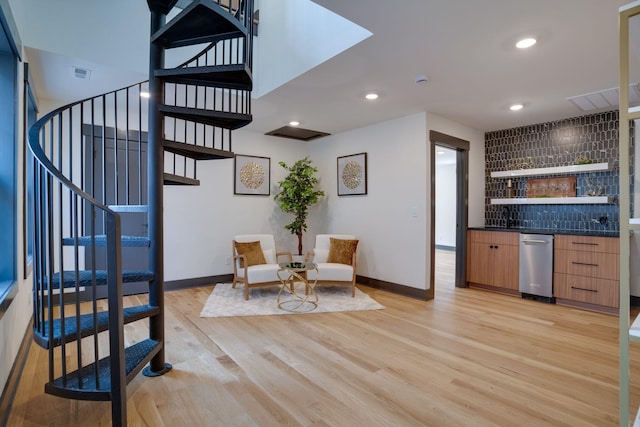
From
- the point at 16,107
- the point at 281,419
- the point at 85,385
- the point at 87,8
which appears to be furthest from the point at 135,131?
the point at 281,419

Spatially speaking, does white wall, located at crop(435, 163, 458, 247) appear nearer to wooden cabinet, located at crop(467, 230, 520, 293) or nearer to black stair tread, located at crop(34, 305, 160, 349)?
wooden cabinet, located at crop(467, 230, 520, 293)

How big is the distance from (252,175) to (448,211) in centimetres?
593

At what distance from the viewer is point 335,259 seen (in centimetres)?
488

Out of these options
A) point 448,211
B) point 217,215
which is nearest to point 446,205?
point 448,211

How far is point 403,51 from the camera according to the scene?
2.74 m

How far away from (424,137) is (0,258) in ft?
14.1

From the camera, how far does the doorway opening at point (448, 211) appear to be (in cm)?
445

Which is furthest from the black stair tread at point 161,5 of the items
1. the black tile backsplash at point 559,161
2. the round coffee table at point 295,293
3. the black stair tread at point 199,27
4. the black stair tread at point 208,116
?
the black tile backsplash at point 559,161

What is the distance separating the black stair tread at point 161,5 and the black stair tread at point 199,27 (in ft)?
0.67

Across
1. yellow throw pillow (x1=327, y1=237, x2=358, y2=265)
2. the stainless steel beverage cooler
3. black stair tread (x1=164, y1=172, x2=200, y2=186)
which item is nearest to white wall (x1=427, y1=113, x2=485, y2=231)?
the stainless steel beverage cooler

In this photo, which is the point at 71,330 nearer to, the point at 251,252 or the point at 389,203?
the point at 251,252

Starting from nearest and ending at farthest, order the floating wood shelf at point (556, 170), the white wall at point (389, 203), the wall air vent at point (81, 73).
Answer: the wall air vent at point (81, 73)
the floating wood shelf at point (556, 170)
the white wall at point (389, 203)

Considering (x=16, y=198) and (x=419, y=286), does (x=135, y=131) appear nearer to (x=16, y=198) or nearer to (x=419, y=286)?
(x=16, y=198)

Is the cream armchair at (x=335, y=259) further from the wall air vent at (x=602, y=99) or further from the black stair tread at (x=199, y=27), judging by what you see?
the wall air vent at (x=602, y=99)
